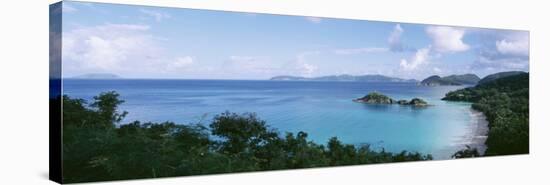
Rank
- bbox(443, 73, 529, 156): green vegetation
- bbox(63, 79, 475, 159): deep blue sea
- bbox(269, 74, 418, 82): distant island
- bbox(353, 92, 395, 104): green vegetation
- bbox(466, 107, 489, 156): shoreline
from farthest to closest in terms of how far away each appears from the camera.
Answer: bbox(443, 73, 529, 156): green vegetation → bbox(466, 107, 489, 156): shoreline → bbox(353, 92, 395, 104): green vegetation → bbox(269, 74, 418, 82): distant island → bbox(63, 79, 475, 159): deep blue sea

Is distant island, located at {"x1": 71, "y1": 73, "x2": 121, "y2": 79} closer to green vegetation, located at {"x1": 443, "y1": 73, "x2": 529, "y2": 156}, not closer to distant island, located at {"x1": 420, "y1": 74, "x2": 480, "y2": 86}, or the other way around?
distant island, located at {"x1": 420, "y1": 74, "x2": 480, "y2": 86}

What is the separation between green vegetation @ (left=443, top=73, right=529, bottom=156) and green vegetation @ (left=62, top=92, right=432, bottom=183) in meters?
2.31

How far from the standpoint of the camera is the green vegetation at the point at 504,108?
12164 millimetres

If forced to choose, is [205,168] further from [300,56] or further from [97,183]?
[300,56]

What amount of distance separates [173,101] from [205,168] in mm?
911

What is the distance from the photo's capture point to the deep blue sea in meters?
9.49

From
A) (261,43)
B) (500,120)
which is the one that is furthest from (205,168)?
(500,120)

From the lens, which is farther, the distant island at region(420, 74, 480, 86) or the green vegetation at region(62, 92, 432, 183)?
the distant island at region(420, 74, 480, 86)

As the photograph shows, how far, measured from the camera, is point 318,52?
10.7 meters

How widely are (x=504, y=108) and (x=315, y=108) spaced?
347 centimetres

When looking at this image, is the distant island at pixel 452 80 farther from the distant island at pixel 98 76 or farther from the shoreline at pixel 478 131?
the distant island at pixel 98 76

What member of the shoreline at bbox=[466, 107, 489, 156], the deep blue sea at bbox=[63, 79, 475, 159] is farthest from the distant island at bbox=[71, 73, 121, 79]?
the shoreline at bbox=[466, 107, 489, 156]

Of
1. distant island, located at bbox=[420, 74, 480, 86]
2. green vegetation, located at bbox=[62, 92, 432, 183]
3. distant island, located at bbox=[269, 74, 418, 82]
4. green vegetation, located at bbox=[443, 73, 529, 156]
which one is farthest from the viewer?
green vegetation, located at bbox=[443, 73, 529, 156]

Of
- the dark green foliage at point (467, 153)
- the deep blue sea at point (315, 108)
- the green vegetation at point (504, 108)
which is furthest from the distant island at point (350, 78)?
the dark green foliage at point (467, 153)
